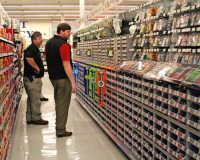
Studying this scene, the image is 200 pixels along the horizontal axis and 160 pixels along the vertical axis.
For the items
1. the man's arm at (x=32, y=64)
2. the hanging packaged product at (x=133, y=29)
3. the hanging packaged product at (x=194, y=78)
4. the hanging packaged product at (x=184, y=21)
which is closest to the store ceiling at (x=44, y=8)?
the man's arm at (x=32, y=64)

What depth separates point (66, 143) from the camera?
15.9 ft

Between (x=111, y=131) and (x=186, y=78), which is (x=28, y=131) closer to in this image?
(x=111, y=131)

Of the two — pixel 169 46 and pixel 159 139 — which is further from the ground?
pixel 169 46

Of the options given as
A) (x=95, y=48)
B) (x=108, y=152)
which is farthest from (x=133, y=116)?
(x=95, y=48)

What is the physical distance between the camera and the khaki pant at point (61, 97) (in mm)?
4972

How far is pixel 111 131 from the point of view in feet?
15.6

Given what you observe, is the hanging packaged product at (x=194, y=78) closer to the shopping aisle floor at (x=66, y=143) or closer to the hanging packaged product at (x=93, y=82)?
the shopping aisle floor at (x=66, y=143)

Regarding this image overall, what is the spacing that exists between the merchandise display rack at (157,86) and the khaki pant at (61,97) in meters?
0.56

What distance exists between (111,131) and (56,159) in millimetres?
987

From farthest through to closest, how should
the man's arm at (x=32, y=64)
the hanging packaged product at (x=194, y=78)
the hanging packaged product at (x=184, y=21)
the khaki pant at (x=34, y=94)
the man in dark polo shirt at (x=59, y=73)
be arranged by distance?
the khaki pant at (x=34, y=94), the man's arm at (x=32, y=64), the man in dark polo shirt at (x=59, y=73), the hanging packaged product at (x=184, y=21), the hanging packaged product at (x=194, y=78)

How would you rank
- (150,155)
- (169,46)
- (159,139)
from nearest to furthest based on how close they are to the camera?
1. (159,139)
2. (150,155)
3. (169,46)

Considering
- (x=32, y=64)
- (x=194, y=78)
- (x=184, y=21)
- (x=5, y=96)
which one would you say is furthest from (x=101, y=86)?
(x=194, y=78)

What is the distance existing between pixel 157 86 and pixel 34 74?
3483 mm

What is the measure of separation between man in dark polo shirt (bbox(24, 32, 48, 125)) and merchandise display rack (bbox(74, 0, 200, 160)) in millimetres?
1372
